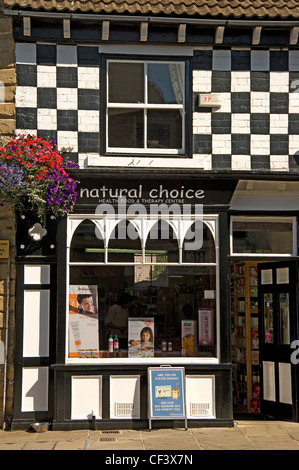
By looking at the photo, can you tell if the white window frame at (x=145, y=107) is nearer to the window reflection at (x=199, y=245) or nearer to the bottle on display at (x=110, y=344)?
the window reflection at (x=199, y=245)

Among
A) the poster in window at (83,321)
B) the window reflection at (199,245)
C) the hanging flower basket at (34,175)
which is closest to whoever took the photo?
the hanging flower basket at (34,175)

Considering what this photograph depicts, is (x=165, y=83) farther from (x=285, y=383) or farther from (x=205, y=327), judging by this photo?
(x=285, y=383)

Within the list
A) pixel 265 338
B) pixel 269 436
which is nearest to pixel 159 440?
pixel 269 436

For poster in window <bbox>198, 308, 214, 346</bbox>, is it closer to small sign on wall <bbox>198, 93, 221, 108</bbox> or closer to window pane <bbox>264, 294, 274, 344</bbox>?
window pane <bbox>264, 294, 274, 344</bbox>

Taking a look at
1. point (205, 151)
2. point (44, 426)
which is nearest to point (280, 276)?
point (205, 151)

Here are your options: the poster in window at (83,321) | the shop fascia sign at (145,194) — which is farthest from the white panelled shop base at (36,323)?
the shop fascia sign at (145,194)

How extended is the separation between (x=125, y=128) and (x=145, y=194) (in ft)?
3.74

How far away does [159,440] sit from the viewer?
9367mm

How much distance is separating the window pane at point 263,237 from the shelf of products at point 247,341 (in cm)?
160

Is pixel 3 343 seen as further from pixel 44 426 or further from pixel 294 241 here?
pixel 294 241

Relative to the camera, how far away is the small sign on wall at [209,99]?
34.9 feet

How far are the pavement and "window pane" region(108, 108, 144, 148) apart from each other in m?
4.46

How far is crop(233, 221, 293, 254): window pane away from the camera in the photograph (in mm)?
10969

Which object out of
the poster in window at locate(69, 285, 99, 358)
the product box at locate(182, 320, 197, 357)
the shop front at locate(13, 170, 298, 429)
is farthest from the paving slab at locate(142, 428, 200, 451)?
the poster in window at locate(69, 285, 99, 358)
